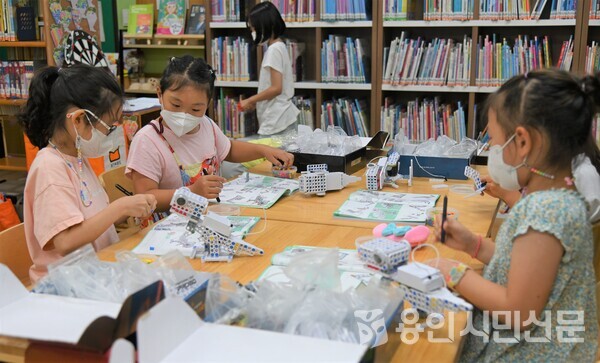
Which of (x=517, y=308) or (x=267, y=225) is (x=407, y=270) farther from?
(x=267, y=225)

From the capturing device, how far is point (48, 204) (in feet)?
5.25

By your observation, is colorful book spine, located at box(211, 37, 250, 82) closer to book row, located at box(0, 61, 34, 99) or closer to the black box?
book row, located at box(0, 61, 34, 99)

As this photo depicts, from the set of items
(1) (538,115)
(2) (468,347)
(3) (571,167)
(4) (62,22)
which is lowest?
(2) (468,347)

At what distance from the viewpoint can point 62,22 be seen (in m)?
3.90

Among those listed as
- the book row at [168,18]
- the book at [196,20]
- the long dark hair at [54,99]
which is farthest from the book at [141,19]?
the long dark hair at [54,99]

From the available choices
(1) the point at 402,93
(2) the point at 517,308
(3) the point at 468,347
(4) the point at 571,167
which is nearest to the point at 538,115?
(4) the point at 571,167

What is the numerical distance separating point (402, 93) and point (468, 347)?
321 centimetres

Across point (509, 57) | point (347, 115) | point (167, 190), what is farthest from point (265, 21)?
point (167, 190)

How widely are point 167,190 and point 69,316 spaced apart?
3.46ft

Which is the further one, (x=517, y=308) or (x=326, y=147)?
(x=326, y=147)

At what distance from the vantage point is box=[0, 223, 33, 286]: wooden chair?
1809 millimetres

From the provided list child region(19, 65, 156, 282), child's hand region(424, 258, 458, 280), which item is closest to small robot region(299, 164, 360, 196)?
child region(19, 65, 156, 282)

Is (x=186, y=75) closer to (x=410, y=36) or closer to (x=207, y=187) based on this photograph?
(x=207, y=187)

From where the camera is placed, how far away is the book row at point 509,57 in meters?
3.79
